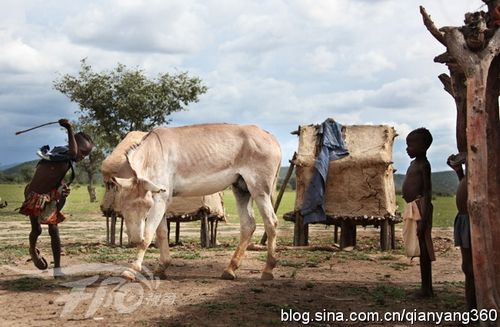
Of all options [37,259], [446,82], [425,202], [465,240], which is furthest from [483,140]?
[37,259]

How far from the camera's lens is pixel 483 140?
21.6 feet

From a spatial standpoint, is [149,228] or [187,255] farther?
[187,255]

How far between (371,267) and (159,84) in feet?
78.5

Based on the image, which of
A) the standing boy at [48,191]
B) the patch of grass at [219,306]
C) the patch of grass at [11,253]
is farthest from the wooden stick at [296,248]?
the patch of grass at [219,306]

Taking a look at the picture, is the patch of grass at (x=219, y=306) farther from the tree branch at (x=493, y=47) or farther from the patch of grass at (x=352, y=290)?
the tree branch at (x=493, y=47)

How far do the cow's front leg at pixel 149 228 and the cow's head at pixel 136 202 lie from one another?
54mm

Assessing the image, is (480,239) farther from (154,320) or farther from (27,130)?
(27,130)

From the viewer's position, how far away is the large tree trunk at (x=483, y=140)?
651 centimetres

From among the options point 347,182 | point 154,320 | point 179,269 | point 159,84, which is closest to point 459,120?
point 154,320

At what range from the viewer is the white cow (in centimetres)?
926

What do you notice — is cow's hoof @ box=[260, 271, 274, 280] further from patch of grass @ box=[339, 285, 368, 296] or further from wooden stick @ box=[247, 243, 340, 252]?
wooden stick @ box=[247, 243, 340, 252]

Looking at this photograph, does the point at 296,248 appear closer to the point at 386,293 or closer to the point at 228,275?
the point at 228,275

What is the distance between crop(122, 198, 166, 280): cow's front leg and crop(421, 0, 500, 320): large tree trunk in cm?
428
